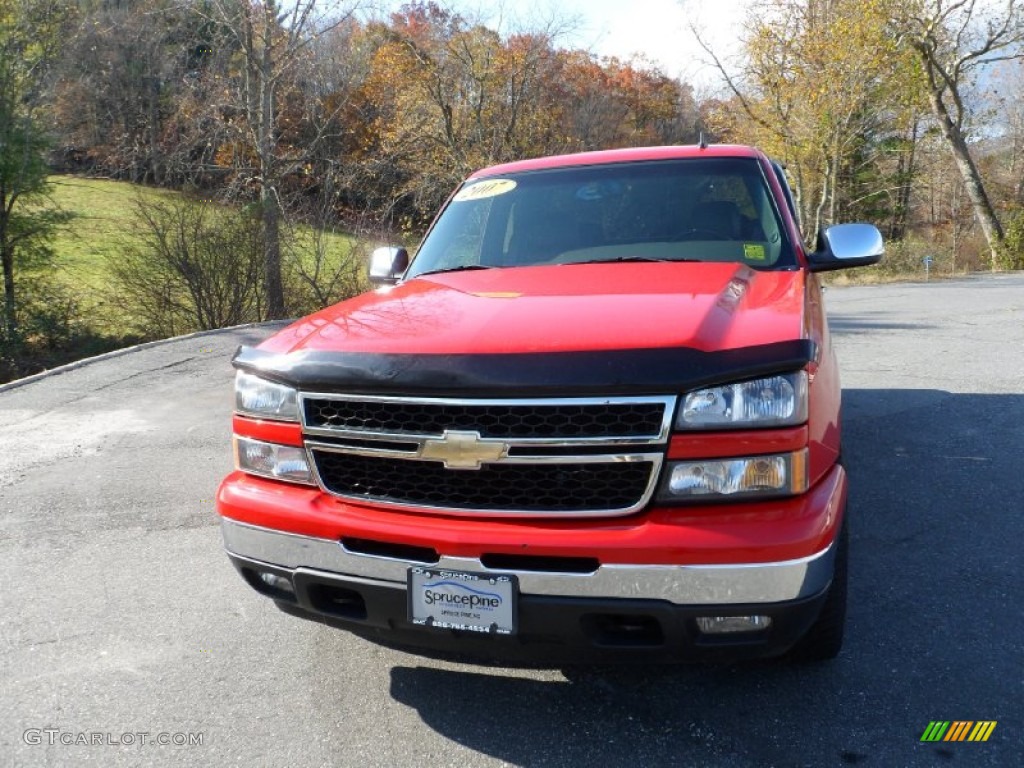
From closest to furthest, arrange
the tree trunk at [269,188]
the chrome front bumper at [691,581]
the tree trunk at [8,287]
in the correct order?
the chrome front bumper at [691,581] < the tree trunk at [8,287] < the tree trunk at [269,188]

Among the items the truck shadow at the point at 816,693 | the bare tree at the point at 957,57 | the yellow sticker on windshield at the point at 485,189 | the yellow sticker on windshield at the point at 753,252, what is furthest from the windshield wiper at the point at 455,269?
the bare tree at the point at 957,57

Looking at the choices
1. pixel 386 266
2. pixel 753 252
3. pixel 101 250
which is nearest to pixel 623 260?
pixel 753 252

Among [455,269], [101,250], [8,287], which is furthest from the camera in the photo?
[101,250]

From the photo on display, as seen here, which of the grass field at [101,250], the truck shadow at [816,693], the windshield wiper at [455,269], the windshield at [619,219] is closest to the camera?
the truck shadow at [816,693]

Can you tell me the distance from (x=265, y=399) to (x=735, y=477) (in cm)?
146

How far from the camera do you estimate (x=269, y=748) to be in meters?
2.48

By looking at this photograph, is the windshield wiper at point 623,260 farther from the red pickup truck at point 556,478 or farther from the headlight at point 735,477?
the headlight at point 735,477

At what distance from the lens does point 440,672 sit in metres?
2.84

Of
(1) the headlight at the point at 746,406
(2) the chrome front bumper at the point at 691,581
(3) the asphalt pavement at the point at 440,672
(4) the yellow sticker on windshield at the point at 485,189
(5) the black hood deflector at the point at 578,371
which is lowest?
(3) the asphalt pavement at the point at 440,672

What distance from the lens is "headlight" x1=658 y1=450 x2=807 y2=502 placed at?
2.17m

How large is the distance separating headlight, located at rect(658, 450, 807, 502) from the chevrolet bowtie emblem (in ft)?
1.56

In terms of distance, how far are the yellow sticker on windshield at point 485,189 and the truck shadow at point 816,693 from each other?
2.35 meters

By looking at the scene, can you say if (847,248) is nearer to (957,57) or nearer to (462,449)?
(462,449)

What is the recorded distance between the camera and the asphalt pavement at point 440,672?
244 cm
